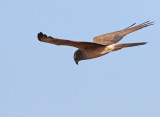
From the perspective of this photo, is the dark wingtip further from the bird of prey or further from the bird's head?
the bird's head

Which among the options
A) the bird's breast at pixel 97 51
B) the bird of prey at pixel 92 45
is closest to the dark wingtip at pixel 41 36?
the bird of prey at pixel 92 45

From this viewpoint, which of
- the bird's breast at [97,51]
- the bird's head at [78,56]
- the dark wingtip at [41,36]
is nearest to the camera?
the dark wingtip at [41,36]

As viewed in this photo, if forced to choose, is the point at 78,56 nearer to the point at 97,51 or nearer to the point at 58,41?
the point at 97,51

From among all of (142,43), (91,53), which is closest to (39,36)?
(91,53)

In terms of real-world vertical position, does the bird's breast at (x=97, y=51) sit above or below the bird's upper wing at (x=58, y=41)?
below

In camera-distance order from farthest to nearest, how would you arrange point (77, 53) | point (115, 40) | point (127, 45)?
point (115, 40) < point (77, 53) < point (127, 45)

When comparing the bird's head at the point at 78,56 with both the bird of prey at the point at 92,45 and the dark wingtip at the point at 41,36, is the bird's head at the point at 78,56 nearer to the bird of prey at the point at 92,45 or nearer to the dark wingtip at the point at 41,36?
the bird of prey at the point at 92,45

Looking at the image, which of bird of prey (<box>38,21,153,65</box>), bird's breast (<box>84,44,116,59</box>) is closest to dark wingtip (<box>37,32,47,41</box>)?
bird of prey (<box>38,21,153,65</box>)

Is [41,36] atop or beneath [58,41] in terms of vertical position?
atop

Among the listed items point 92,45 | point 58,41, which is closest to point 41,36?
point 58,41

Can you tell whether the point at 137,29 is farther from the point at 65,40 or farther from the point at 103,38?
the point at 65,40

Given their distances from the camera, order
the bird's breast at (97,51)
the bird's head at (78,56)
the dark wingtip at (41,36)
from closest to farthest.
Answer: the dark wingtip at (41,36) → the bird's breast at (97,51) → the bird's head at (78,56)

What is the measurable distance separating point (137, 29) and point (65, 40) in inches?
144

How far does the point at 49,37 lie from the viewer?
10.9 meters
